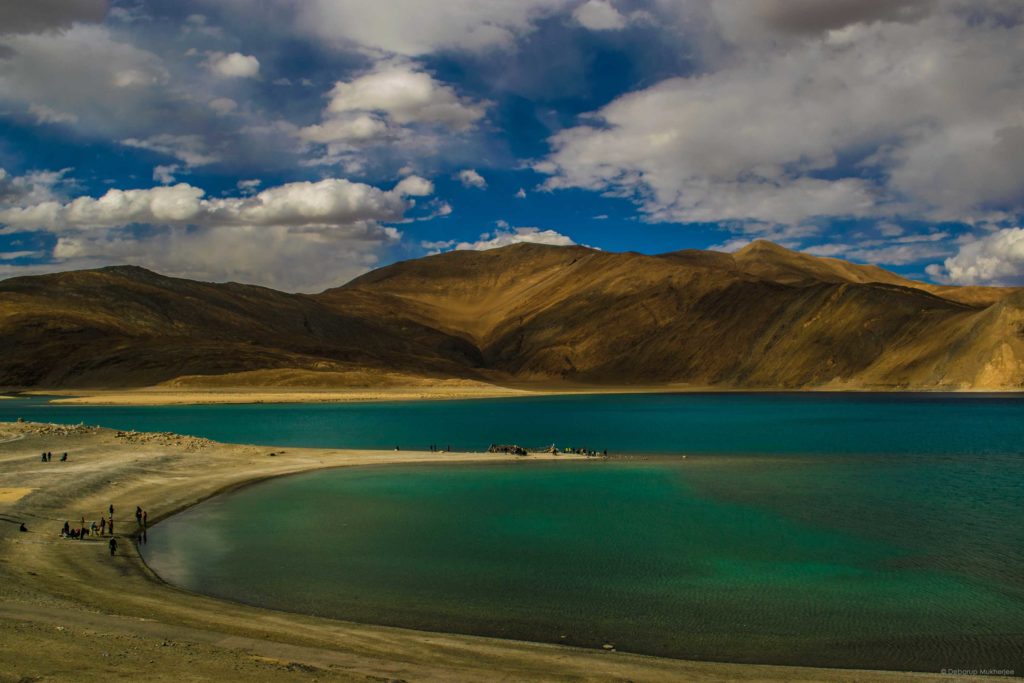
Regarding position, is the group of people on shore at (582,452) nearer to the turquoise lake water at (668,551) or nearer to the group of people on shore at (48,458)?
the turquoise lake water at (668,551)

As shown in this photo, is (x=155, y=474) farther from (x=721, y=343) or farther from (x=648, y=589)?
(x=721, y=343)

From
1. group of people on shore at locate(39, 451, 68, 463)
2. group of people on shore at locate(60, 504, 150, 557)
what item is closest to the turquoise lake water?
group of people on shore at locate(60, 504, 150, 557)

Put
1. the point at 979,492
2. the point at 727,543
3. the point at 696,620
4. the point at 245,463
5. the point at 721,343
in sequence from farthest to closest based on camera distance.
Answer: the point at 721,343
the point at 245,463
the point at 979,492
the point at 727,543
the point at 696,620

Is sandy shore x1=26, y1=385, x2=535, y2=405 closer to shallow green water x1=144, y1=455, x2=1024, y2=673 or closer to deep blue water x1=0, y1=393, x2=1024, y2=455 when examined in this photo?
deep blue water x1=0, y1=393, x2=1024, y2=455

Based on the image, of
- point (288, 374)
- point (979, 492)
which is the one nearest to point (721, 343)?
point (288, 374)

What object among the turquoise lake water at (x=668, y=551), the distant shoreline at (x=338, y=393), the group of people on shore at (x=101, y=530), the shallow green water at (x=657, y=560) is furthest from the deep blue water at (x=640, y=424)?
the group of people on shore at (x=101, y=530)

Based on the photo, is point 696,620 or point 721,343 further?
point 721,343
